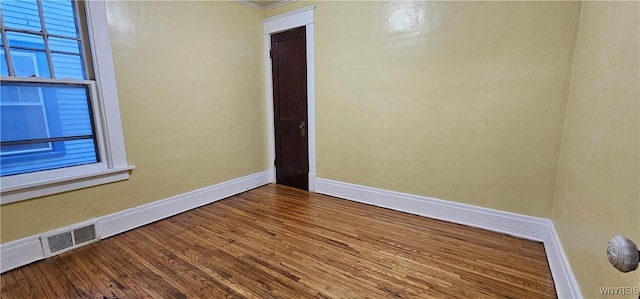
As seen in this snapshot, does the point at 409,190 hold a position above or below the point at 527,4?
below

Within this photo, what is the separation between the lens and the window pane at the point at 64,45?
80.4 inches

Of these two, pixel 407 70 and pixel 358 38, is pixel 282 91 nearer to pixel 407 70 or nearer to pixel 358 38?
pixel 358 38

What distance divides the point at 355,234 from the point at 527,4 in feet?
7.77

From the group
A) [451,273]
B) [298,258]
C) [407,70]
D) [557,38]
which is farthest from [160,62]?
[557,38]

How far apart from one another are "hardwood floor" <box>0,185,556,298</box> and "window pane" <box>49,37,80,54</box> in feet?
5.42

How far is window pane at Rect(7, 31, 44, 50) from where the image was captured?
1.86 meters

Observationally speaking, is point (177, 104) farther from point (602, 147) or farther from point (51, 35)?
point (602, 147)

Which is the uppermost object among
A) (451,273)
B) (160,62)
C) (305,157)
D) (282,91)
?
(160,62)

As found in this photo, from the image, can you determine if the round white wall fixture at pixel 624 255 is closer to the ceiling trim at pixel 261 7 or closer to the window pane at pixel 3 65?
the window pane at pixel 3 65

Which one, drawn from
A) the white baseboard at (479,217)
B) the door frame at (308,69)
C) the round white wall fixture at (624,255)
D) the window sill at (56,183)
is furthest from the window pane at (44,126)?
the round white wall fixture at (624,255)

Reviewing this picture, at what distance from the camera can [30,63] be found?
1.95m

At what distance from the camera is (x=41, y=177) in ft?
6.68

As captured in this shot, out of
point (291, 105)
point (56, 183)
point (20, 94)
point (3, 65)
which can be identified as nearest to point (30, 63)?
point (3, 65)

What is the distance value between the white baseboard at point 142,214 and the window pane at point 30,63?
1.25m
